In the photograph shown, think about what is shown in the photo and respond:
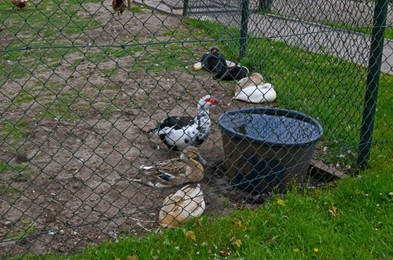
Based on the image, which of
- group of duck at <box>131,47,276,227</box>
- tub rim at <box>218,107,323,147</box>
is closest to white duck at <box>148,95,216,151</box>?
group of duck at <box>131,47,276,227</box>

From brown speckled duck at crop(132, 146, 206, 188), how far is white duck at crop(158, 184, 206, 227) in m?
0.38

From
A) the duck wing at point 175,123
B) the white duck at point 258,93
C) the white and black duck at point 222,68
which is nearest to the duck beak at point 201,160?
the duck wing at point 175,123

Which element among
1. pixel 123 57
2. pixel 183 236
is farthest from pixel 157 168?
pixel 123 57

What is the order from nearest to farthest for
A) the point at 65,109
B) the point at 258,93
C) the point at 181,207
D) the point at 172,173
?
the point at 181,207 → the point at 172,173 → the point at 65,109 → the point at 258,93

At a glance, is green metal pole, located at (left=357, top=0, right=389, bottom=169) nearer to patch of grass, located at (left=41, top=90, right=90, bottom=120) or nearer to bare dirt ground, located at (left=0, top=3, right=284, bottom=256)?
bare dirt ground, located at (left=0, top=3, right=284, bottom=256)

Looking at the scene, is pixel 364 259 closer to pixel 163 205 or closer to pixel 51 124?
pixel 163 205

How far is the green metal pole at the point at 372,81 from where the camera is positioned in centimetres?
372

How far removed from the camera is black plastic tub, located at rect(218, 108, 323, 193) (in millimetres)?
3744

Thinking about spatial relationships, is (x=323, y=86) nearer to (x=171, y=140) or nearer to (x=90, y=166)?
(x=171, y=140)

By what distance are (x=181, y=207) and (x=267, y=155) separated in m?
0.69

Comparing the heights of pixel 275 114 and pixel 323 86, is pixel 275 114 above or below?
above

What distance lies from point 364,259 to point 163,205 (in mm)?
1148

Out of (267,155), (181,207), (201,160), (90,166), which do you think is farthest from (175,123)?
(181,207)

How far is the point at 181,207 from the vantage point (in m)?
3.41
